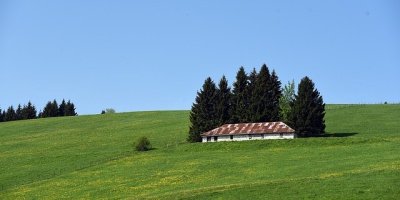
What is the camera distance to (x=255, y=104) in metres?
94.1

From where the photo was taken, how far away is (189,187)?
5119 cm

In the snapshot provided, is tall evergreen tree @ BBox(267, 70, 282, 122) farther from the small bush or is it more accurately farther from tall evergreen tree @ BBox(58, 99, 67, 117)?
tall evergreen tree @ BBox(58, 99, 67, 117)

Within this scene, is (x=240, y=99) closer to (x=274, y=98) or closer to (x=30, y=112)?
(x=274, y=98)

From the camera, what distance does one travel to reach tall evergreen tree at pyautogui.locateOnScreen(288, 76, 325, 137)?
85562 mm

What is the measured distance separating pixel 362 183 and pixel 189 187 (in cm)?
1555

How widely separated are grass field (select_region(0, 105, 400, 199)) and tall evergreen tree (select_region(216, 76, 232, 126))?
25.1 feet

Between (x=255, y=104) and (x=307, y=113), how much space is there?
10.4 m

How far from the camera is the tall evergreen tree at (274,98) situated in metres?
94.1

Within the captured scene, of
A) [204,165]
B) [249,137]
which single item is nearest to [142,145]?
[249,137]

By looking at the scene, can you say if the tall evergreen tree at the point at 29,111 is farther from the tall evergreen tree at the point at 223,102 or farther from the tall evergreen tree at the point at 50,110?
the tall evergreen tree at the point at 223,102

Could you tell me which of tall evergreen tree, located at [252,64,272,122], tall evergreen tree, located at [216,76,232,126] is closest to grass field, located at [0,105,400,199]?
tall evergreen tree, located at [216,76,232,126]

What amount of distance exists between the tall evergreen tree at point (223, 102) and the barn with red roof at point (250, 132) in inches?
221

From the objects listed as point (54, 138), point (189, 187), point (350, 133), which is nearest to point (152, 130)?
point (54, 138)

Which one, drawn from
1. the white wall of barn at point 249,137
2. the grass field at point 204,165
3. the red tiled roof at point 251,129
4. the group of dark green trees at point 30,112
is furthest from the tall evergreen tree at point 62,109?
the white wall of barn at point 249,137
